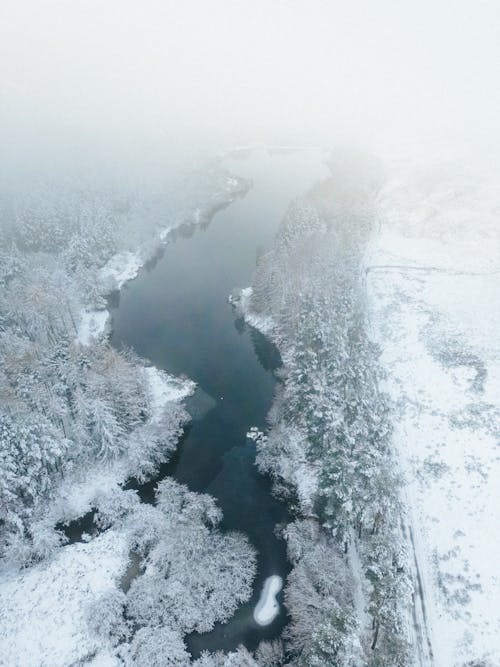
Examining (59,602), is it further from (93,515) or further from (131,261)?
(131,261)

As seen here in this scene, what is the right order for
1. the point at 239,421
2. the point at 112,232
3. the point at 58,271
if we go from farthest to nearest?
the point at 112,232 → the point at 58,271 → the point at 239,421

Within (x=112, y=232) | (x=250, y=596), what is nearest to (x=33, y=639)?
(x=250, y=596)

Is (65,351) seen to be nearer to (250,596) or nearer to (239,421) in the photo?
(239,421)

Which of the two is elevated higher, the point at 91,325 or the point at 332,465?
the point at 332,465

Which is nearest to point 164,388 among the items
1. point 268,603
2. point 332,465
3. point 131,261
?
point 332,465

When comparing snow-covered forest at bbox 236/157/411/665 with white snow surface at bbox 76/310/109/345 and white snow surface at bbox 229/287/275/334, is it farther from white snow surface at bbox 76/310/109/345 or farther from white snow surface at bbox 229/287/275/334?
white snow surface at bbox 76/310/109/345

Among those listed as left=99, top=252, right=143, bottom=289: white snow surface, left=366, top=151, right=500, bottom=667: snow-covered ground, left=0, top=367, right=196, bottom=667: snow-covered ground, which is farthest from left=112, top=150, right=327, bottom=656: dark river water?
left=366, top=151, right=500, bottom=667: snow-covered ground
